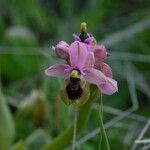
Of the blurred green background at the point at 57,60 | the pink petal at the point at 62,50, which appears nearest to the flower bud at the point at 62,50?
the pink petal at the point at 62,50

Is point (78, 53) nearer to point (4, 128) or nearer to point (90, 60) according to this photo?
point (90, 60)

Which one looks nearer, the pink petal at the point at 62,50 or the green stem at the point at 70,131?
the pink petal at the point at 62,50

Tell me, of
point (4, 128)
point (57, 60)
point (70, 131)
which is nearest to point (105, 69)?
point (70, 131)

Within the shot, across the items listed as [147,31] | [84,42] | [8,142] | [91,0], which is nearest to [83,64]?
[84,42]

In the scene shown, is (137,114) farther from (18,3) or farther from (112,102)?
(18,3)

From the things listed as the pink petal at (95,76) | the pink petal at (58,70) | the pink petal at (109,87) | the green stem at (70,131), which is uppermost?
the pink petal at (58,70)

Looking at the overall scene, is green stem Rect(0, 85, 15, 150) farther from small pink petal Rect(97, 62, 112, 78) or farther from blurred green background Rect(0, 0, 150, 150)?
small pink petal Rect(97, 62, 112, 78)

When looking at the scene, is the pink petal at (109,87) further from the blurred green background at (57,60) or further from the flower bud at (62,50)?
the blurred green background at (57,60)
